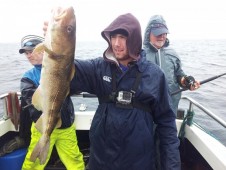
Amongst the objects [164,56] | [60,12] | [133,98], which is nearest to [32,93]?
[133,98]

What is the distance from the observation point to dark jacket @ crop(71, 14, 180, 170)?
8.46ft

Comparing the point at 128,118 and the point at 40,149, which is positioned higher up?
the point at 128,118

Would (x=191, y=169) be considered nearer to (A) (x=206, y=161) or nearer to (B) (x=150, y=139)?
(A) (x=206, y=161)

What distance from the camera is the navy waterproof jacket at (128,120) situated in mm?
2576

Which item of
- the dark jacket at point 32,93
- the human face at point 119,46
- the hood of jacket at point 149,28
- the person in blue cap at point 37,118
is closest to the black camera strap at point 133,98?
the human face at point 119,46

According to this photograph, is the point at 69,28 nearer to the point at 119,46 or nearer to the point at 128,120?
the point at 119,46

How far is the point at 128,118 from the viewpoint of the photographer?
8.38ft

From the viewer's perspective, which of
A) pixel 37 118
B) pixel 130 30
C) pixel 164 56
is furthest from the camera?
pixel 164 56

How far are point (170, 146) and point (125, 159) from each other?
467mm

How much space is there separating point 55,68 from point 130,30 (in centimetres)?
80

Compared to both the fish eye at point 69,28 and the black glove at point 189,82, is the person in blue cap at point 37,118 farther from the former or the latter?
the black glove at point 189,82

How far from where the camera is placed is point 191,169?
4.25 m

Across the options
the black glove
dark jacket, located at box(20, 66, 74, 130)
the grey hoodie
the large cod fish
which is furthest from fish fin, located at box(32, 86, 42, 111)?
the black glove

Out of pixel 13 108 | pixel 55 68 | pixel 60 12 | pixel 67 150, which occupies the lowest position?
pixel 67 150
